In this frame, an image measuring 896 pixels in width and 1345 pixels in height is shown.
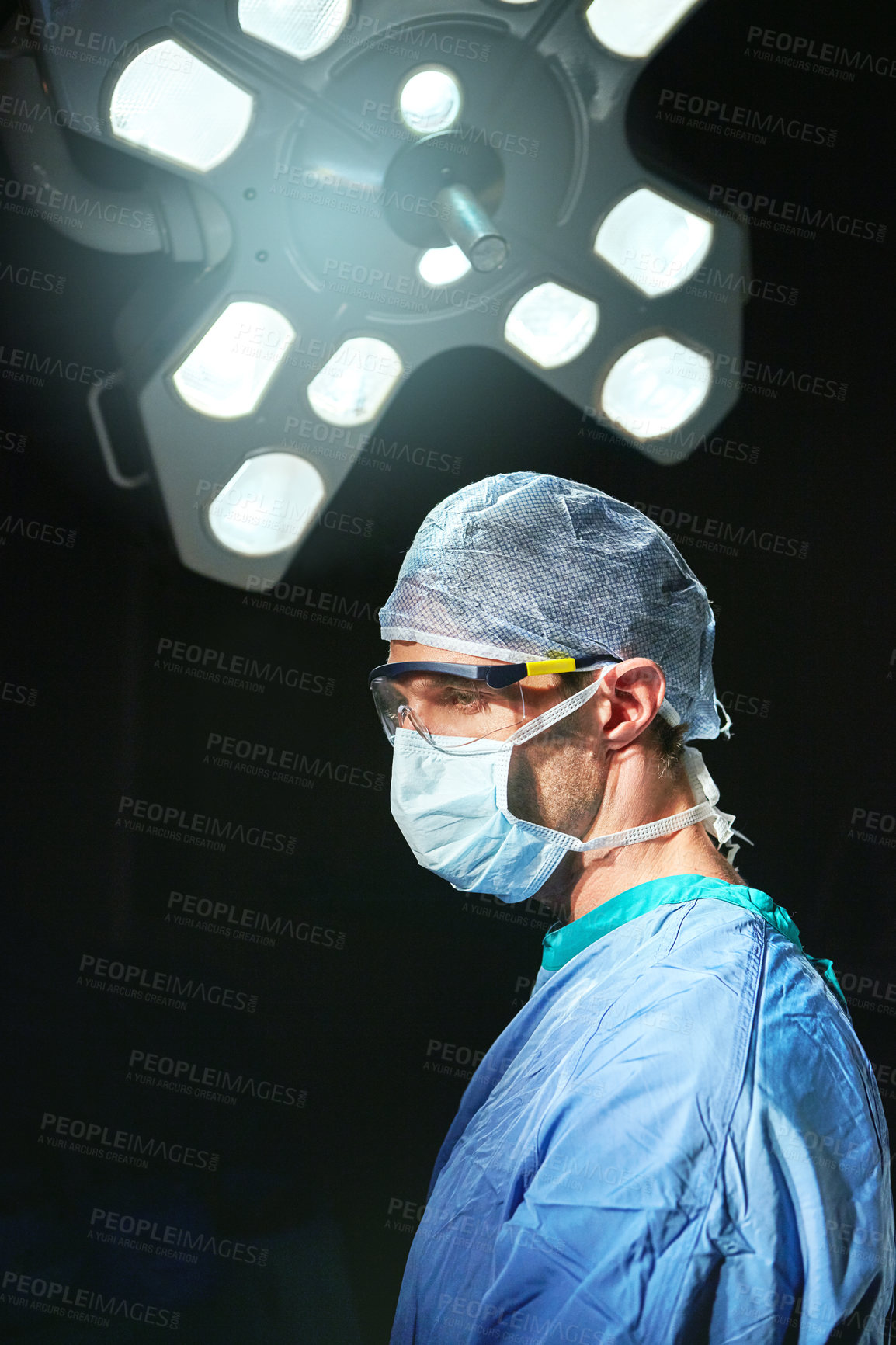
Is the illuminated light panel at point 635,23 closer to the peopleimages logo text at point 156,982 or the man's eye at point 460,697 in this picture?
the man's eye at point 460,697

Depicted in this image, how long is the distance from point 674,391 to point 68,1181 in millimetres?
2263

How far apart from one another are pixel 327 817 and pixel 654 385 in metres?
1.34

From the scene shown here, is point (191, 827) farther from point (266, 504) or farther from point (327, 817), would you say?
point (266, 504)

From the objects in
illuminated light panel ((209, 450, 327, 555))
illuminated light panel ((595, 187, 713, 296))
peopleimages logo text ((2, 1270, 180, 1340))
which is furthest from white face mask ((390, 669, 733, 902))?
peopleimages logo text ((2, 1270, 180, 1340))

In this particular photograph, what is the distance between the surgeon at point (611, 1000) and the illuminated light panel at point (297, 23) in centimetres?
67

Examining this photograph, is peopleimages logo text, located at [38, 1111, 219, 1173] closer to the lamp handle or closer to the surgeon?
the surgeon

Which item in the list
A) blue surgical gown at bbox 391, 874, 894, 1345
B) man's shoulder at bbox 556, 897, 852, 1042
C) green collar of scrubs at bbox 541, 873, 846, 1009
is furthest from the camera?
green collar of scrubs at bbox 541, 873, 846, 1009

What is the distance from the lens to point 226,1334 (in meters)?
2.04

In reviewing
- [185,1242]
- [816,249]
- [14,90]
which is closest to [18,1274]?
[185,1242]

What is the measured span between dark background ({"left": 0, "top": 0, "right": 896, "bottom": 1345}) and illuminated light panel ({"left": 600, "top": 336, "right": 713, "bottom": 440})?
36 centimetres

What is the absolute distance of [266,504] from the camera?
1.73 meters

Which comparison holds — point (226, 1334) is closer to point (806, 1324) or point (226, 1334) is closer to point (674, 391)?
point (806, 1324)

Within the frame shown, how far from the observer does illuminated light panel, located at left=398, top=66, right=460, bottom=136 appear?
1308 millimetres

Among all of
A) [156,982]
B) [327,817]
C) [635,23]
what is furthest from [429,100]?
[156,982]
